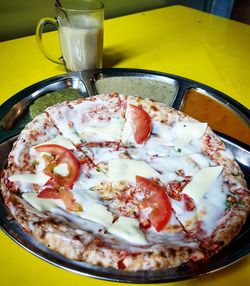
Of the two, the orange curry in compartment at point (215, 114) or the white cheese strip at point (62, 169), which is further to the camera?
the orange curry in compartment at point (215, 114)

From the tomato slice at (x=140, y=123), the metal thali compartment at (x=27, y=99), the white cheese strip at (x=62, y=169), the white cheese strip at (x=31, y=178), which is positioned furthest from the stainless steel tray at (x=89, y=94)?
the tomato slice at (x=140, y=123)

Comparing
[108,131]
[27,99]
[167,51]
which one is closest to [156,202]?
[108,131]

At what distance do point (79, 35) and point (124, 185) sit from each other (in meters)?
1.09

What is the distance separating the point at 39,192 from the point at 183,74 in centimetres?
152

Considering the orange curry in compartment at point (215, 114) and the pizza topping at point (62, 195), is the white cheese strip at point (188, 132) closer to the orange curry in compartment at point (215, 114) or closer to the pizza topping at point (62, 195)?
the orange curry in compartment at point (215, 114)

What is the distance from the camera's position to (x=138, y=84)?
6.50 ft

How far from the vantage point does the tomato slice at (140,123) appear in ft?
4.73

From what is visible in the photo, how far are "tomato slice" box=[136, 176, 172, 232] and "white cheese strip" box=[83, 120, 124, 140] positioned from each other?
0.27 metres

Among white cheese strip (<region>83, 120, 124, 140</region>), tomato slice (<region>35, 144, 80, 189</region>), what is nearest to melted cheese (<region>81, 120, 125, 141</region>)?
white cheese strip (<region>83, 120, 124, 140</region>)

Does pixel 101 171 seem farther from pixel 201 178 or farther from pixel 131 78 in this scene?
pixel 131 78

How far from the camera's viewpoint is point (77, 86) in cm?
195

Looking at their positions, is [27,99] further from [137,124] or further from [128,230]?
[128,230]

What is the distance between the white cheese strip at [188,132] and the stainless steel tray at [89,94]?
0.52ft

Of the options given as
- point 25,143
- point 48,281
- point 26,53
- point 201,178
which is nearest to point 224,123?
point 201,178
